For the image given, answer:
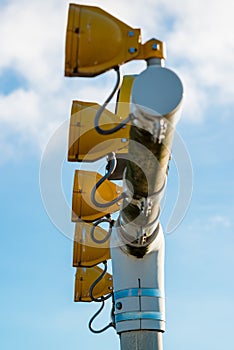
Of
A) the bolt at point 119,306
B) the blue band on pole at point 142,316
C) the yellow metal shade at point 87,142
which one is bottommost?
the blue band on pole at point 142,316

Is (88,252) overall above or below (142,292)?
above

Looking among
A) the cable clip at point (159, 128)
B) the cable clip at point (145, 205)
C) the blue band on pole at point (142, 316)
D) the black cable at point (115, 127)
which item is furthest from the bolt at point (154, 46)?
the blue band on pole at point (142, 316)

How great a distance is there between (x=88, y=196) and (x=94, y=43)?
3461mm

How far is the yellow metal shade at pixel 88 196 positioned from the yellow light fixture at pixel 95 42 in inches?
123

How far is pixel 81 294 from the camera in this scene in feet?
41.3

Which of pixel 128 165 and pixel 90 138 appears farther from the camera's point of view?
pixel 90 138

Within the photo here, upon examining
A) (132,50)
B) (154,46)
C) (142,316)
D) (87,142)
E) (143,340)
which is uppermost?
(154,46)

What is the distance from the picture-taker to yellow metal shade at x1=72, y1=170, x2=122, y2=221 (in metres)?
9.69

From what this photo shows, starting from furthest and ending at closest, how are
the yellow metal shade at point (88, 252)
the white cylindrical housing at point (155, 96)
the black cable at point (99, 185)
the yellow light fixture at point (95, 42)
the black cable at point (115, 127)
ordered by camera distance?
the yellow metal shade at point (88, 252) → the black cable at point (99, 185) → the yellow light fixture at point (95, 42) → the black cable at point (115, 127) → the white cylindrical housing at point (155, 96)

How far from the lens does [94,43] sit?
6.71 metres

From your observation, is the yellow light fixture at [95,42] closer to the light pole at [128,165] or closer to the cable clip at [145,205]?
the light pole at [128,165]

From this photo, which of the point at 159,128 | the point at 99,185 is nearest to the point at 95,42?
the point at 159,128

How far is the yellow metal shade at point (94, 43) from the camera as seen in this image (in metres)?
6.68

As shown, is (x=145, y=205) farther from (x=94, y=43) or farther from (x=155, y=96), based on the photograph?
(x=94, y=43)
